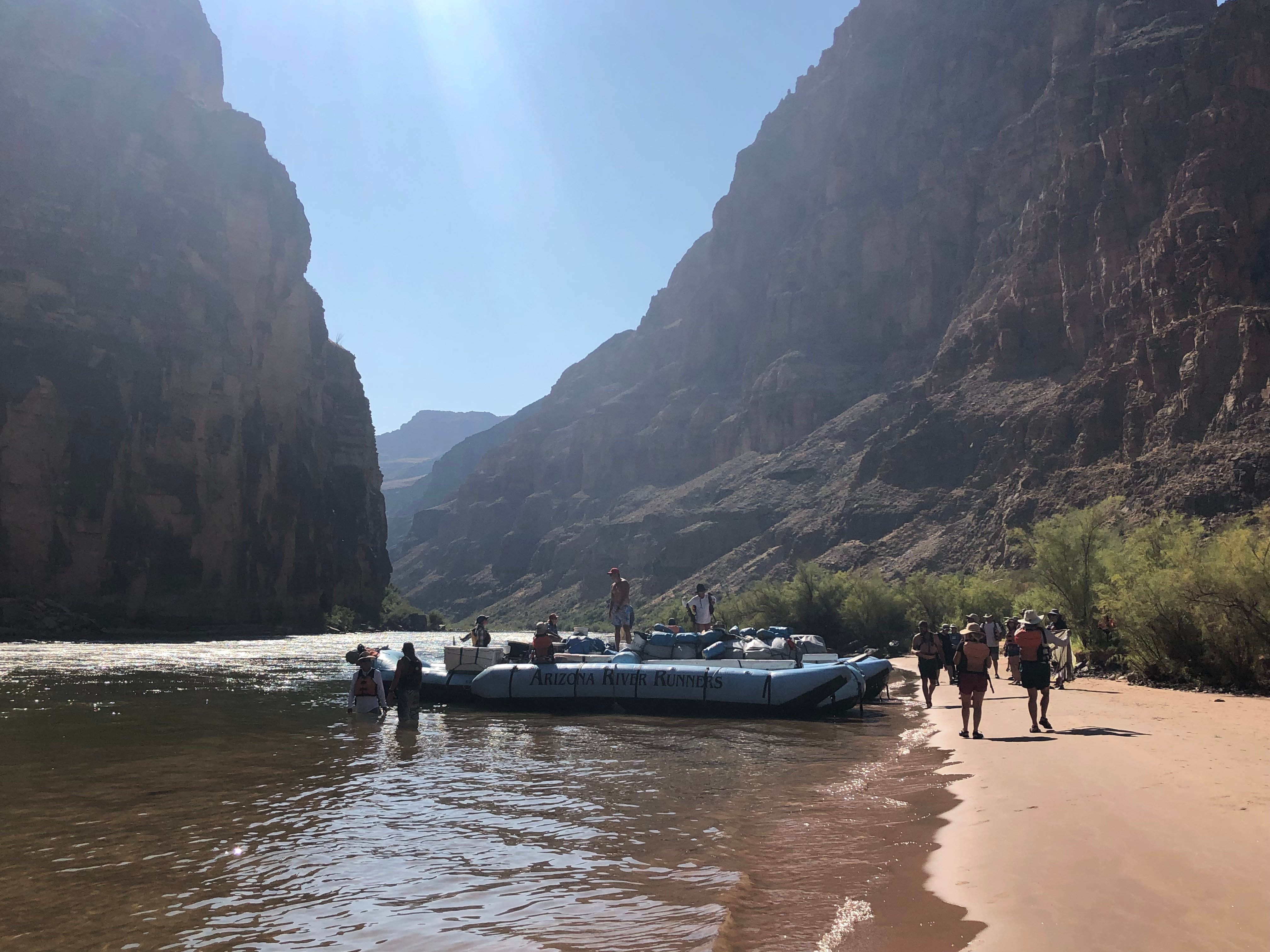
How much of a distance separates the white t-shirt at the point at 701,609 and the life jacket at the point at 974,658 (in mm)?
9453

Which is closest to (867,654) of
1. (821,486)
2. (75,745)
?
(75,745)

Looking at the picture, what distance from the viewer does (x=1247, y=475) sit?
5225 centimetres

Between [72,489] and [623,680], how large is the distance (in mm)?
69141

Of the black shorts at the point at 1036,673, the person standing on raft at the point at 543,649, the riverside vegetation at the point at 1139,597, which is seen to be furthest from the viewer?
the person standing on raft at the point at 543,649

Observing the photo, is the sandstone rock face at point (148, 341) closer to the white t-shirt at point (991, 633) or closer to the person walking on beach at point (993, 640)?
the person walking on beach at point (993, 640)

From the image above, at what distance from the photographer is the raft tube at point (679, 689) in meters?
20.0

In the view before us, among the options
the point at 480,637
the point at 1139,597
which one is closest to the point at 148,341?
the point at 480,637

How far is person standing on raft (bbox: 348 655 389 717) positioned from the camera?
1759cm

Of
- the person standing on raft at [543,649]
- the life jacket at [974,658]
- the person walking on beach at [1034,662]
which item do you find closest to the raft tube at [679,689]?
the person standing on raft at [543,649]

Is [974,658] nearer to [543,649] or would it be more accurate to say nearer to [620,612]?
[543,649]

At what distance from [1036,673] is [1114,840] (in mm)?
7767

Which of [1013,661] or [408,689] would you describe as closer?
[408,689]

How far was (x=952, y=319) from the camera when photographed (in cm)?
12019

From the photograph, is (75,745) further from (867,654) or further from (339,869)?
(867,654)
